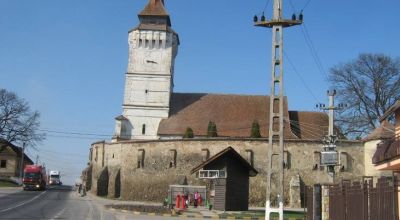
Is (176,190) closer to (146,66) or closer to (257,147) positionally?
(257,147)

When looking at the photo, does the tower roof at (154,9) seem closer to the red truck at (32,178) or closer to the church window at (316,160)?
the red truck at (32,178)

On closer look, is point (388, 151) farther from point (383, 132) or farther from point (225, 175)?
point (383, 132)

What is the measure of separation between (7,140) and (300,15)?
2039 inches

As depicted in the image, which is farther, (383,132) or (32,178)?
(32,178)

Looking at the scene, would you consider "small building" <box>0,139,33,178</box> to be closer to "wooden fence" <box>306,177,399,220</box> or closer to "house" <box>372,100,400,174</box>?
"house" <box>372,100,400,174</box>

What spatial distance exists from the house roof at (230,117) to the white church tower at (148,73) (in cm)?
198

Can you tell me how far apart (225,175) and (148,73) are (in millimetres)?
32599

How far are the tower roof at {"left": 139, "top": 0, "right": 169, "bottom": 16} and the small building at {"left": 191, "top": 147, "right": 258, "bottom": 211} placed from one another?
34540 mm

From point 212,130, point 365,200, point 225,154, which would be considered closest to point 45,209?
point 225,154

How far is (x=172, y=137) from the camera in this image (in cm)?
6038

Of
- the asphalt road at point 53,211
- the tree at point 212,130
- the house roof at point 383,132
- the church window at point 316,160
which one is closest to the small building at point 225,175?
the asphalt road at point 53,211

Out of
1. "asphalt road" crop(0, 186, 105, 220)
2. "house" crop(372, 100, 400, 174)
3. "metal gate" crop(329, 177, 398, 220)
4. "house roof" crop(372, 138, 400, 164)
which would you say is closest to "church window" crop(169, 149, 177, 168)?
"asphalt road" crop(0, 186, 105, 220)

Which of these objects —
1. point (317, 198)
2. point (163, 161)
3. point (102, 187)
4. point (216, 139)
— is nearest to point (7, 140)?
point (102, 187)

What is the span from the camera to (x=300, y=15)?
2761cm
